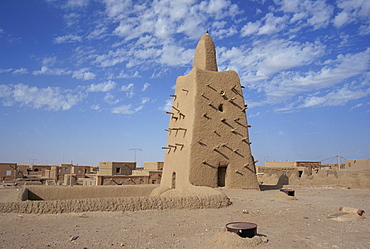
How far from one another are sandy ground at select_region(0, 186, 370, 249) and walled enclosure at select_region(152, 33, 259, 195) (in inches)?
194

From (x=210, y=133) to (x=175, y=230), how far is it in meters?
7.99

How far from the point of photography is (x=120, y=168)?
28.5 meters

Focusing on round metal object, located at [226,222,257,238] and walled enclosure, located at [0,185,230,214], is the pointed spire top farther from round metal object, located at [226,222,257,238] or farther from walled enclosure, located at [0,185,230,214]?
round metal object, located at [226,222,257,238]

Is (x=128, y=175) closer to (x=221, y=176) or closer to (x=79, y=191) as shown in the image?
(x=79, y=191)

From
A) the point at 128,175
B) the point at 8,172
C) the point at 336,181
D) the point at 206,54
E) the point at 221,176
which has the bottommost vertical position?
the point at 8,172

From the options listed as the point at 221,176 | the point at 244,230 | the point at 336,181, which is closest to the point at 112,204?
the point at 244,230

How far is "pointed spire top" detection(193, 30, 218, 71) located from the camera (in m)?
15.7

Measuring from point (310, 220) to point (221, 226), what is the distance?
7.67ft

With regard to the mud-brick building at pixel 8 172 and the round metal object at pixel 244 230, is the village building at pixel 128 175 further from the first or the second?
the round metal object at pixel 244 230

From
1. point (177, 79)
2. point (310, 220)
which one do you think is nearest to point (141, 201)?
point (310, 220)

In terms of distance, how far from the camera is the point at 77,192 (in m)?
14.9

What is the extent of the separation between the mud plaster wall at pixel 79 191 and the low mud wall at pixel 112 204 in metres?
7.22

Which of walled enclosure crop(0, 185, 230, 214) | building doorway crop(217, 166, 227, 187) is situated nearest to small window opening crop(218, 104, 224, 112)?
building doorway crop(217, 166, 227, 187)

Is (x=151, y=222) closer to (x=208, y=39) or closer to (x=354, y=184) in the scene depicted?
(x=208, y=39)
